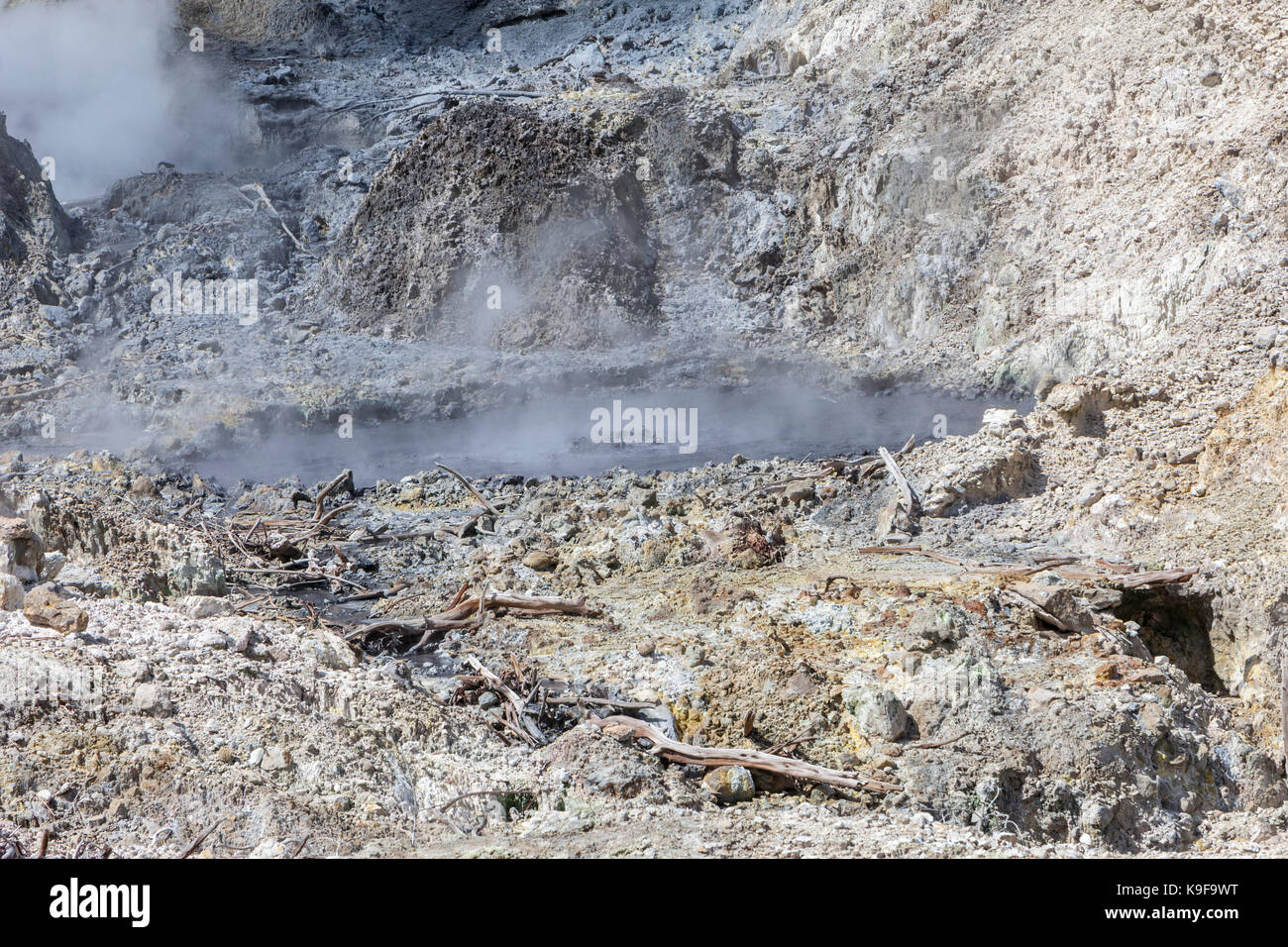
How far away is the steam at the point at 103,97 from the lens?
20.4m

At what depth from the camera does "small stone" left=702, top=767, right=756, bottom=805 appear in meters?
4.03

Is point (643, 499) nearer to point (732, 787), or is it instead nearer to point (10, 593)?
A: point (732, 787)

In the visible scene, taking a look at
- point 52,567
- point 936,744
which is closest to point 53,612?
point 52,567

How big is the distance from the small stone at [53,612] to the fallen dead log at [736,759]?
184cm

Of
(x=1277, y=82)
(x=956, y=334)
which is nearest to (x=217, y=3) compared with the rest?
(x=956, y=334)

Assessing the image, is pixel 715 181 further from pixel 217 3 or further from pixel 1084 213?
pixel 217 3

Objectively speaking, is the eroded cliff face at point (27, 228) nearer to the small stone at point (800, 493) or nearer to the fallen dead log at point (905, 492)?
the small stone at point (800, 493)

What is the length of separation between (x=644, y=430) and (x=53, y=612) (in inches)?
334

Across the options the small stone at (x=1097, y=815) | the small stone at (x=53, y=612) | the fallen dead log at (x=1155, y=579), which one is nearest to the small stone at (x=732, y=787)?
the small stone at (x=1097, y=815)

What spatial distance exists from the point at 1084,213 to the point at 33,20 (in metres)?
18.2

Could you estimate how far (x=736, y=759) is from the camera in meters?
4.18

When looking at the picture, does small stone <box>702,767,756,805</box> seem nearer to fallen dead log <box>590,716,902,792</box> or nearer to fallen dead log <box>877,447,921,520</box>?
fallen dead log <box>590,716,902,792</box>

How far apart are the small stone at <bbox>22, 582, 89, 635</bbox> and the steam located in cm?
1757

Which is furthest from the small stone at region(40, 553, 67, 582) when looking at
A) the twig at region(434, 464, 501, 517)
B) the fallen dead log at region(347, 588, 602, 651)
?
the twig at region(434, 464, 501, 517)
